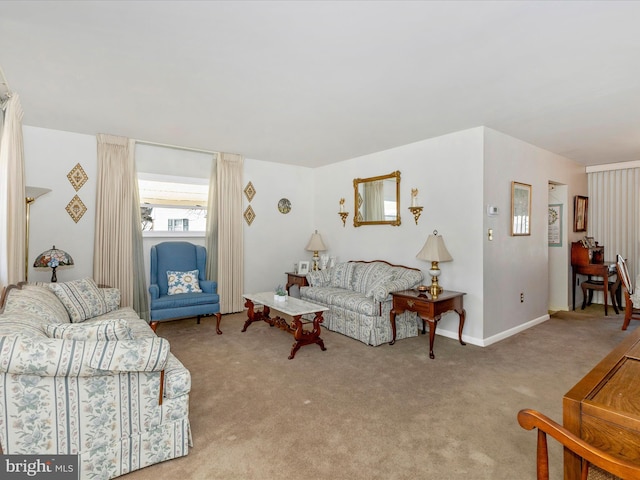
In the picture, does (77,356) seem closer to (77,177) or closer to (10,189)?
(10,189)

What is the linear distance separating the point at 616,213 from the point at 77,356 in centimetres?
786

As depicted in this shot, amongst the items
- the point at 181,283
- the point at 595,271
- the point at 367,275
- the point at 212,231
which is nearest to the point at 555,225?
the point at 595,271

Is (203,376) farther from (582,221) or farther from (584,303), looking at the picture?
(582,221)

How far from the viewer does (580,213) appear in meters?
5.99

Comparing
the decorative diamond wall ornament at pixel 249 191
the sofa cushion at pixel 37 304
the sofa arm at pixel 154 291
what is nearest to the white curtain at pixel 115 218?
the sofa arm at pixel 154 291

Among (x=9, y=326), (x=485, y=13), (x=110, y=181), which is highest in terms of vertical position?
(x=485, y=13)

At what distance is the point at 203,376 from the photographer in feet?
10.2

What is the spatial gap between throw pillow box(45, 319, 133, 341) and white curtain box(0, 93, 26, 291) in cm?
142

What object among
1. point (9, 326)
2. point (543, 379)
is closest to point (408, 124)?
point (543, 379)

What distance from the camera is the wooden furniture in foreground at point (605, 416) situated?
3.12ft

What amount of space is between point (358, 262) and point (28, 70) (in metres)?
4.25

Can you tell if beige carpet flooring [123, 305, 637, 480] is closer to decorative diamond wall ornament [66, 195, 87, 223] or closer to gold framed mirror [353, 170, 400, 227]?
gold framed mirror [353, 170, 400, 227]

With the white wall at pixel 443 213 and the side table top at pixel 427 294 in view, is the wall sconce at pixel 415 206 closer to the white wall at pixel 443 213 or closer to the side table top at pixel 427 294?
the white wall at pixel 443 213

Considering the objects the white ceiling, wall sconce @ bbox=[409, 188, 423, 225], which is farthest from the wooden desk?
wall sconce @ bbox=[409, 188, 423, 225]
